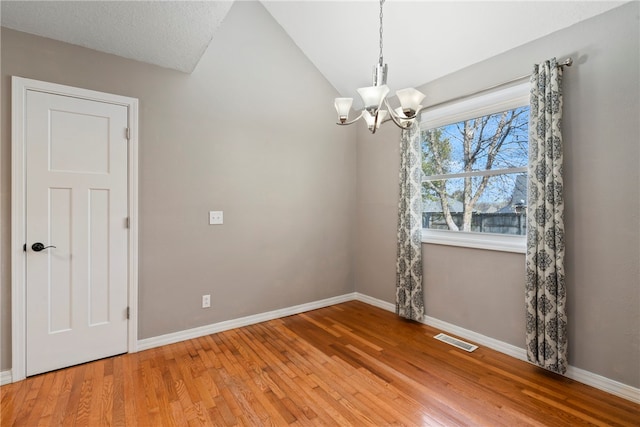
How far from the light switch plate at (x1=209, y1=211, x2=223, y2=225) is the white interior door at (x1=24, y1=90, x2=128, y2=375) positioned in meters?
0.73

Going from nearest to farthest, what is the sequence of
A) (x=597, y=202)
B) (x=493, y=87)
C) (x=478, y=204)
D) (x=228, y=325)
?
(x=597, y=202) < (x=493, y=87) < (x=478, y=204) < (x=228, y=325)

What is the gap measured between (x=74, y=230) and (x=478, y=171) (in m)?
3.63

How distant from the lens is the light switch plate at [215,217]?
3059mm

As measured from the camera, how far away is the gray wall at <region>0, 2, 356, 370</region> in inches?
100

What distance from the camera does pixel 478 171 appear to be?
9.75ft

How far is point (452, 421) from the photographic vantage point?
71.6 inches

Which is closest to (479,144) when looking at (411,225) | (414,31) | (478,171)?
(478,171)

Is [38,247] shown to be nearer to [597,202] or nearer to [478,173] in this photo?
[478,173]

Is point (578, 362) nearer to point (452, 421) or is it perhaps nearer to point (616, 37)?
point (452, 421)

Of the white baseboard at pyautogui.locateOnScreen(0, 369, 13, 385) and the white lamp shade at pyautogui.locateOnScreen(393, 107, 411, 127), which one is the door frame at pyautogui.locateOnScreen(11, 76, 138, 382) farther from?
the white lamp shade at pyautogui.locateOnScreen(393, 107, 411, 127)

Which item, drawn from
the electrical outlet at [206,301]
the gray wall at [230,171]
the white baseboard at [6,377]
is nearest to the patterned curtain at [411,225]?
the gray wall at [230,171]

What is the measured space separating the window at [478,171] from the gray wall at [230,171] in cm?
117

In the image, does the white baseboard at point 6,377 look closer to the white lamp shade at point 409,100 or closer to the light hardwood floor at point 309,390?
the light hardwood floor at point 309,390

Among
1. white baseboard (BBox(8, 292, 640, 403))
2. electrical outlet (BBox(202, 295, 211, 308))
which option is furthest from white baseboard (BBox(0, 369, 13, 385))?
electrical outlet (BBox(202, 295, 211, 308))
